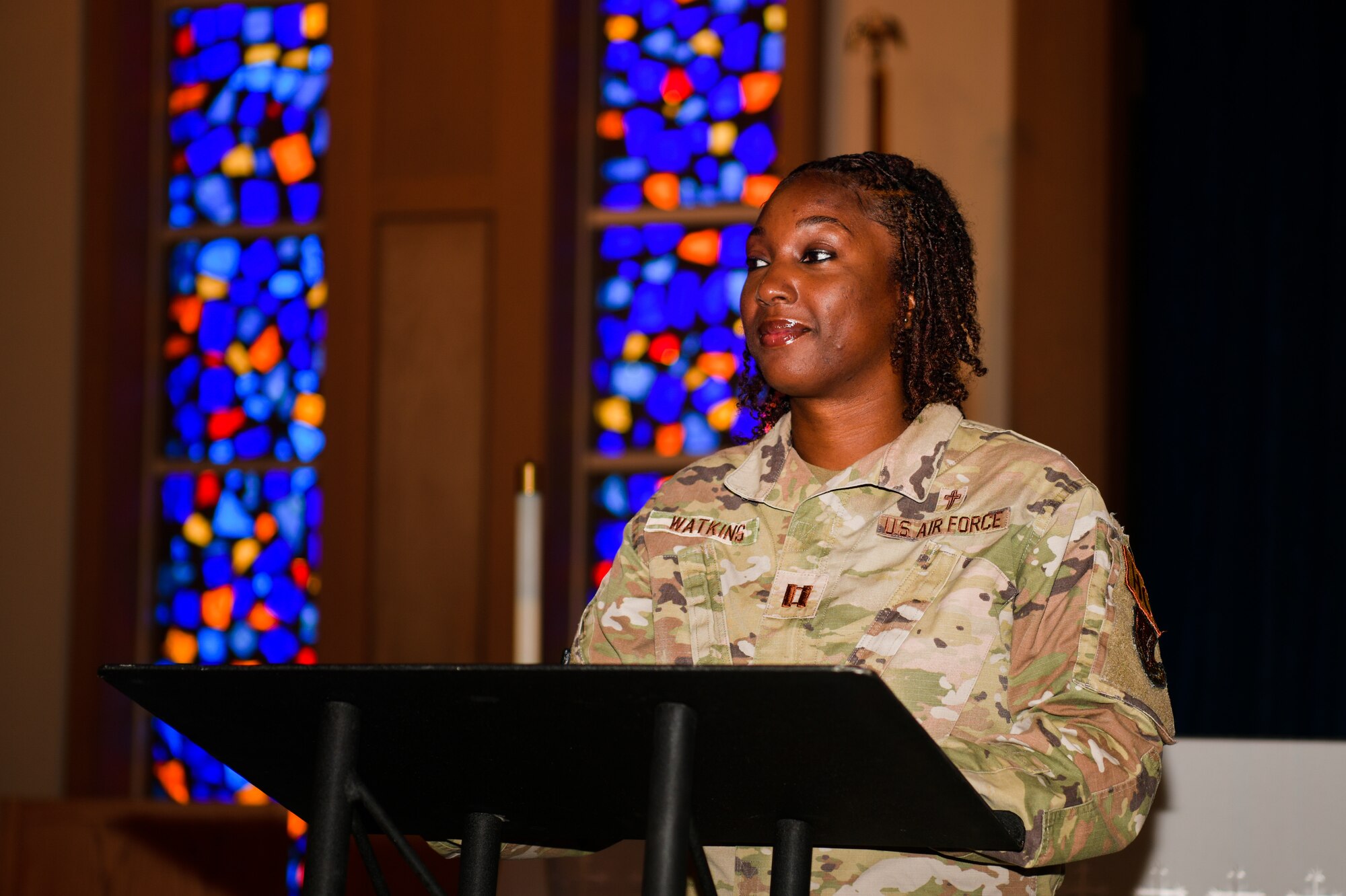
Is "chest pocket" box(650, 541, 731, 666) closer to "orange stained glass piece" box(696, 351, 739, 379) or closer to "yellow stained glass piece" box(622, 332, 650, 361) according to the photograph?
"orange stained glass piece" box(696, 351, 739, 379)

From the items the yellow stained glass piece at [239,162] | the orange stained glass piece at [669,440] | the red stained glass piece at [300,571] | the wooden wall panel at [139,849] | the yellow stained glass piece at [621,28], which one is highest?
the yellow stained glass piece at [621,28]

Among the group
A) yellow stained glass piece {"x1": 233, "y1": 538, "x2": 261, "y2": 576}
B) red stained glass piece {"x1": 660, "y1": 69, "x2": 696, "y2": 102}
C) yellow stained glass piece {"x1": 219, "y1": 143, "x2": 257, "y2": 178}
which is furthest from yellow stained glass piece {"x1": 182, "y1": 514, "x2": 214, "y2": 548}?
red stained glass piece {"x1": 660, "y1": 69, "x2": 696, "y2": 102}

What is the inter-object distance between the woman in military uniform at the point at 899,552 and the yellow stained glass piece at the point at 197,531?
3585 millimetres

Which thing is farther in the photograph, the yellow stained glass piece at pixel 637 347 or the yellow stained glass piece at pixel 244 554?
the yellow stained glass piece at pixel 244 554

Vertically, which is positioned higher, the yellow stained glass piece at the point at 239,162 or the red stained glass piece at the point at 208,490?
the yellow stained glass piece at the point at 239,162

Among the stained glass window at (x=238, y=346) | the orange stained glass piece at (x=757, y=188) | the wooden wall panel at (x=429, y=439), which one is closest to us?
the wooden wall panel at (x=429, y=439)

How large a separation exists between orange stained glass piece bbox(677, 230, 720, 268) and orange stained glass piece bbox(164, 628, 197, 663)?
2.02 meters

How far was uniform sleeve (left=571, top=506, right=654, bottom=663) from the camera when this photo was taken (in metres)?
1.53

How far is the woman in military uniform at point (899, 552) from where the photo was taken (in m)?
1.26

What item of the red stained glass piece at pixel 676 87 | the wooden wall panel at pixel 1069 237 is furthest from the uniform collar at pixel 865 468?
the red stained glass piece at pixel 676 87

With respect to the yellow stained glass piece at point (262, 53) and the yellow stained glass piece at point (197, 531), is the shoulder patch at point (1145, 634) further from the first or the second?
the yellow stained glass piece at point (262, 53)

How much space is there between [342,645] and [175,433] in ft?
3.97

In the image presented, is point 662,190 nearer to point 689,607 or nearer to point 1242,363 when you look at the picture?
point 1242,363

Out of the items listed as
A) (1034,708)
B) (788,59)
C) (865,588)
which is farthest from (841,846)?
(788,59)
